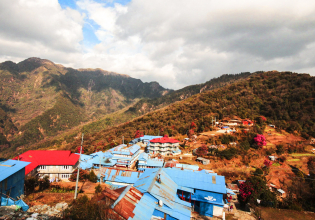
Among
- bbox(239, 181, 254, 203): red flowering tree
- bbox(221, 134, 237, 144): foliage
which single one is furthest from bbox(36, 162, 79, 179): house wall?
bbox(221, 134, 237, 144): foliage

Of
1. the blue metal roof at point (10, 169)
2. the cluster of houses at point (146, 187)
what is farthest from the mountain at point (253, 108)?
the blue metal roof at point (10, 169)

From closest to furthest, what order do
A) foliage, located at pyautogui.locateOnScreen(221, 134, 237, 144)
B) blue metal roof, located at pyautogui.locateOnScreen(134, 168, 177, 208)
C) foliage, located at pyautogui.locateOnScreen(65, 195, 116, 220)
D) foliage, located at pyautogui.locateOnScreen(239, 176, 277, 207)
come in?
1. foliage, located at pyautogui.locateOnScreen(65, 195, 116, 220)
2. blue metal roof, located at pyautogui.locateOnScreen(134, 168, 177, 208)
3. foliage, located at pyautogui.locateOnScreen(239, 176, 277, 207)
4. foliage, located at pyautogui.locateOnScreen(221, 134, 237, 144)

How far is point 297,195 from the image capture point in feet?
75.8

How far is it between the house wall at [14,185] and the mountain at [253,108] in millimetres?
40257

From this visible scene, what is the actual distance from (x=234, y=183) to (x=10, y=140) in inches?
7565

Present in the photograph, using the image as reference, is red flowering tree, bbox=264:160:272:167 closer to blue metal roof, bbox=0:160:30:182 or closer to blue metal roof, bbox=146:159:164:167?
blue metal roof, bbox=146:159:164:167

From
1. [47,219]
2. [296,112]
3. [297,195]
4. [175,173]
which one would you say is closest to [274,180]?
[297,195]

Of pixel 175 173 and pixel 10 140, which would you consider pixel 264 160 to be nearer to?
pixel 175 173

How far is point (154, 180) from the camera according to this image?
17.1 meters

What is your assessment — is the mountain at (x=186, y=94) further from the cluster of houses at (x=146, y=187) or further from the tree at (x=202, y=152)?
the cluster of houses at (x=146, y=187)

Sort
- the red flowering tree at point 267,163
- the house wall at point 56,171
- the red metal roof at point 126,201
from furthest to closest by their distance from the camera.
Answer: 1. the red flowering tree at point 267,163
2. the house wall at point 56,171
3. the red metal roof at point 126,201

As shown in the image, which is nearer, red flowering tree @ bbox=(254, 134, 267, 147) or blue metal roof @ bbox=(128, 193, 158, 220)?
blue metal roof @ bbox=(128, 193, 158, 220)

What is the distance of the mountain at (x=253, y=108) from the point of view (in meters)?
56.4

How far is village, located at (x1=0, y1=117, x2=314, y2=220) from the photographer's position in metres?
13.3
